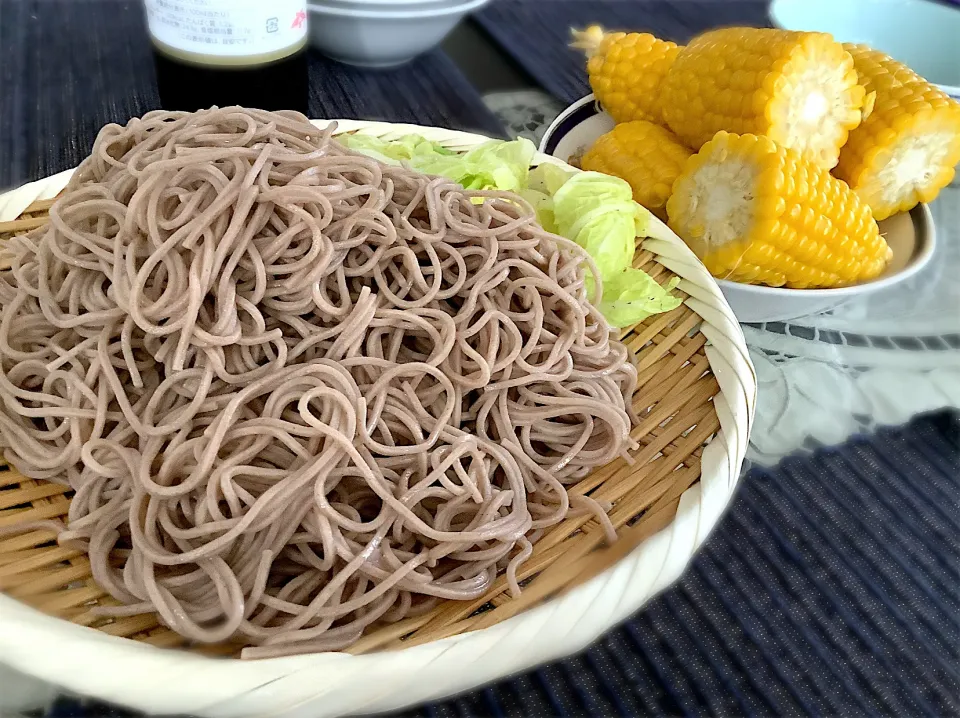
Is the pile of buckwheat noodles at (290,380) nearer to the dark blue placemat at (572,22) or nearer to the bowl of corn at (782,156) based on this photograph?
the bowl of corn at (782,156)

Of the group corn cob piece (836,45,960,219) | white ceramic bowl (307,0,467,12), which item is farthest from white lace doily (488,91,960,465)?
white ceramic bowl (307,0,467,12)

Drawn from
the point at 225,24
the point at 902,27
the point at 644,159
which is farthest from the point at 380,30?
the point at 902,27

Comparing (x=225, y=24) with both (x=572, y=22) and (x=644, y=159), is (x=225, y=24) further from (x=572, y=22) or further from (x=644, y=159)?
(x=572, y=22)

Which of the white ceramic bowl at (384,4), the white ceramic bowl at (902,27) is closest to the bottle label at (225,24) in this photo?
the white ceramic bowl at (384,4)

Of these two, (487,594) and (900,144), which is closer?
(487,594)

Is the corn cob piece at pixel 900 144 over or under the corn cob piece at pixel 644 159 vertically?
over

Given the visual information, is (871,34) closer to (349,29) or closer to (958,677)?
(349,29)

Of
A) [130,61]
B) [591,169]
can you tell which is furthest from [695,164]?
[130,61]
